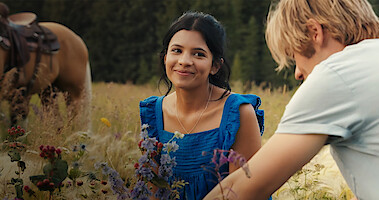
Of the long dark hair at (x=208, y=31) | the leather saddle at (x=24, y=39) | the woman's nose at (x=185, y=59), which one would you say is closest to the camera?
the woman's nose at (x=185, y=59)

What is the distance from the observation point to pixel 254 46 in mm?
17766

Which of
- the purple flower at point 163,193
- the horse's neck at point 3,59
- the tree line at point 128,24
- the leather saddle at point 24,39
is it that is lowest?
the tree line at point 128,24

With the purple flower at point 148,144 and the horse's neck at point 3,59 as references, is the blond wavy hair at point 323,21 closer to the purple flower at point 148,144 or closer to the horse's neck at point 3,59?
the purple flower at point 148,144

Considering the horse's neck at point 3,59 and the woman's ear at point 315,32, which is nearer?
the woman's ear at point 315,32

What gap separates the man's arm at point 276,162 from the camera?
55.0 inches

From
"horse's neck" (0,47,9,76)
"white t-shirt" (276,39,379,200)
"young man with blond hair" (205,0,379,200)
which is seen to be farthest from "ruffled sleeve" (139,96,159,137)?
"horse's neck" (0,47,9,76)

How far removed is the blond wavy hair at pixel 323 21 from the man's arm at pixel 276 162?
42 cm

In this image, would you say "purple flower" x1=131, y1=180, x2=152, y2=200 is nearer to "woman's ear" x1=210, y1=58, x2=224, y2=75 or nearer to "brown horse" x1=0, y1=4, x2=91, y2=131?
"woman's ear" x1=210, y1=58, x2=224, y2=75

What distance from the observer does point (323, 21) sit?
162cm

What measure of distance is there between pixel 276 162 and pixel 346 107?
277 millimetres

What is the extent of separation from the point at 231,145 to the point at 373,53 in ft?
3.06

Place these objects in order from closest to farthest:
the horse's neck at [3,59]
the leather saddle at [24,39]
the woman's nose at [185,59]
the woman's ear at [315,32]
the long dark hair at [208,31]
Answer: the woman's ear at [315,32] < the woman's nose at [185,59] < the long dark hair at [208,31] < the horse's neck at [3,59] < the leather saddle at [24,39]

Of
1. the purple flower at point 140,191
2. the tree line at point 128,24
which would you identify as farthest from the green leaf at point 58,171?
the tree line at point 128,24

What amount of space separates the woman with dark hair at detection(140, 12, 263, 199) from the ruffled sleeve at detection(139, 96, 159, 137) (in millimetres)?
21
